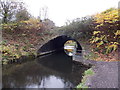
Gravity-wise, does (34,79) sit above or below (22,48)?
below

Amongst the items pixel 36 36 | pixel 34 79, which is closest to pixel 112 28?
pixel 34 79

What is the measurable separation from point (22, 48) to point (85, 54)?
7243 mm

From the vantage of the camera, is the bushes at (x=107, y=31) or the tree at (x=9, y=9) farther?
the tree at (x=9, y=9)

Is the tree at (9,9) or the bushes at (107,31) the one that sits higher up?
the tree at (9,9)

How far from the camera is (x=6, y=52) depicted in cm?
941

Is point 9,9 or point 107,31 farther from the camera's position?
point 9,9

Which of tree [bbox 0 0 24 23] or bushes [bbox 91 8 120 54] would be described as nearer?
A: bushes [bbox 91 8 120 54]

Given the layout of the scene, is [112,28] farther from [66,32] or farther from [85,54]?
[66,32]

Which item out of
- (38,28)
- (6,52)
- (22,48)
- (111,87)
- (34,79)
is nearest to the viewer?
(111,87)

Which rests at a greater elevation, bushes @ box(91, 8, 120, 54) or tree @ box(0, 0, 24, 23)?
tree @ box(0, 0, 24, 23)

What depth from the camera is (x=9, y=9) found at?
48.4 feet

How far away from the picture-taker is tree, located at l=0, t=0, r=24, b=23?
14.3m

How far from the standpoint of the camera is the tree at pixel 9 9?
14.3 meters

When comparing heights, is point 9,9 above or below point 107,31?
above
